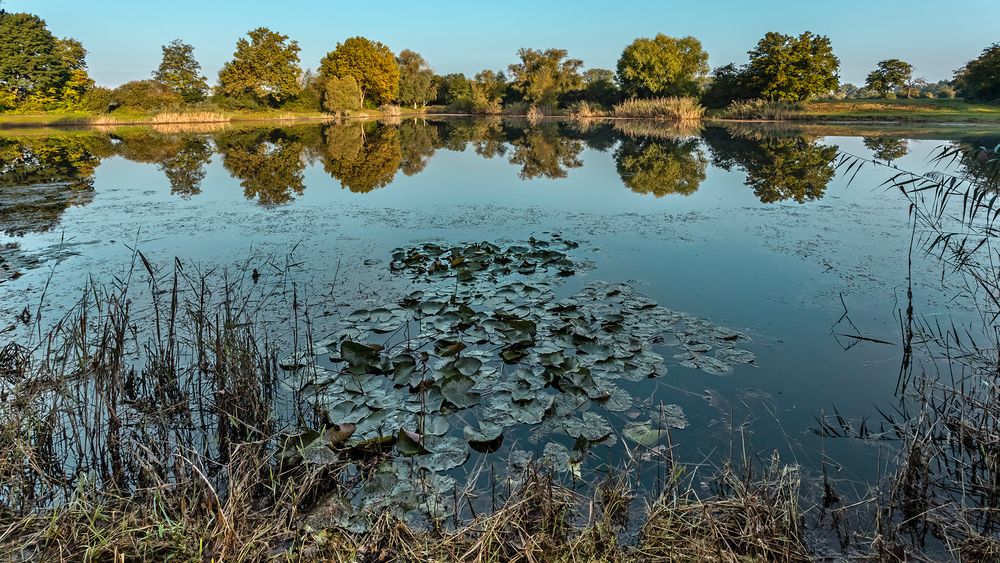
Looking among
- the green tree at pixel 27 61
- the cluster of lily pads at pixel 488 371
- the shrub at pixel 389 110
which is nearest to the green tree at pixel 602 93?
the shrub at pixel 389 110

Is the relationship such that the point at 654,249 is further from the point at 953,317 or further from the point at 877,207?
the point at 877,207

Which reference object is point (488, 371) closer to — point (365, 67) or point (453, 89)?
point (365, 67)

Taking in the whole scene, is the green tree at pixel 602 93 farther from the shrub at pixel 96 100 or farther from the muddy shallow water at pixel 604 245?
the shrub at pixel 96 100

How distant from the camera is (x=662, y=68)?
47.8m

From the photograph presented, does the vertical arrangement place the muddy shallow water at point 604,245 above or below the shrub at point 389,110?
below

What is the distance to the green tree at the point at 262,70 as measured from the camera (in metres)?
48.6

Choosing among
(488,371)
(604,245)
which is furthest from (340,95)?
(488,371)

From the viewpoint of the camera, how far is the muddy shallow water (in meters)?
3.68

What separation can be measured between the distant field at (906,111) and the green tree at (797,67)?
139cm

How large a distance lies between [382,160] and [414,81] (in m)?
50.6

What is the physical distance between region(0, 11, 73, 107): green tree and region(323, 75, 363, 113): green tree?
856 inches

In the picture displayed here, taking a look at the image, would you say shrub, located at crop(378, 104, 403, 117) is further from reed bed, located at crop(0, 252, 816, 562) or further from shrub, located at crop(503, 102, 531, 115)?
reed bed, located at crop(0, 252, 816, 562)

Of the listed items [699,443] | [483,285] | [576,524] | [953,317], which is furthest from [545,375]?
[953,317]

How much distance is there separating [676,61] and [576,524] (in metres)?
53.4
